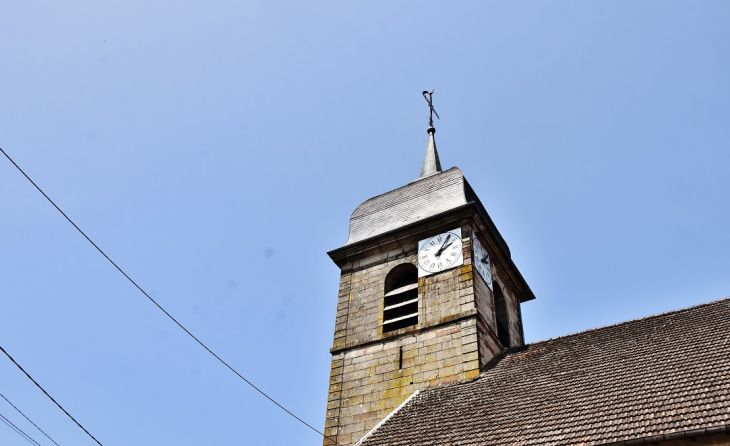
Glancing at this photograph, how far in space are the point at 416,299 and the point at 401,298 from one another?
0.52 metres

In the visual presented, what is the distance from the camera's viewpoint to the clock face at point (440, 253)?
42.0ft

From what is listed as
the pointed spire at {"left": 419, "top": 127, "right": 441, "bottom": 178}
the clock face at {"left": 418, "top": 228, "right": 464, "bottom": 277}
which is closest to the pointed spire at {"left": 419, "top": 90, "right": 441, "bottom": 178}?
the pointed spire at {"left": 419, "top": 127, "right": 441, "bottom": 178}

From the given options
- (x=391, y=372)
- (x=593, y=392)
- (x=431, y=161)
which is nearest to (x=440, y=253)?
(x=391, y=372)

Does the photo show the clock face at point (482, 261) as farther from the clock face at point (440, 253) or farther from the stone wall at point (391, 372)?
the stone wall at point (391, 372)

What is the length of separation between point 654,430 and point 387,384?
5.70 metres

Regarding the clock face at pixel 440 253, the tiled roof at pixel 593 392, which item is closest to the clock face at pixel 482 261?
the clock face at pixel 440 253

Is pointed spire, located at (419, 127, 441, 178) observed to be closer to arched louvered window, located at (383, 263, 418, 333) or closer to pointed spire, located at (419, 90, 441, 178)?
pointed spire, located at (419, 90, 441, 178)

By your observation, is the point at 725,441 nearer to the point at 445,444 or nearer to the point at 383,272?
the point at 445,444

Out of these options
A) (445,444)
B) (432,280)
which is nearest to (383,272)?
(432,280)

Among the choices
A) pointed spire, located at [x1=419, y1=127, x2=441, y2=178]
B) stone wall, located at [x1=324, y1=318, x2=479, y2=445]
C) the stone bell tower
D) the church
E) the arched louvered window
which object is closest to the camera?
the church

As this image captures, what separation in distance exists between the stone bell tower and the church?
0.03 m

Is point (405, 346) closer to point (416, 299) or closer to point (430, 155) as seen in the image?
point (416, 299)

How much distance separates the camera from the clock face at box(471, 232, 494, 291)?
13.0 m

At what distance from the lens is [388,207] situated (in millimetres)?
14773
